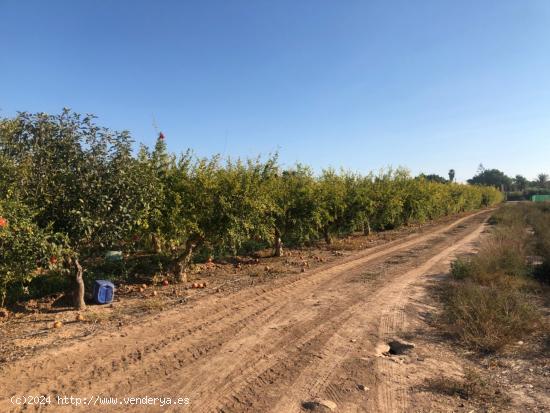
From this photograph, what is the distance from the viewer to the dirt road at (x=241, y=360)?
14.2ft

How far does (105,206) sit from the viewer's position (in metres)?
7.26

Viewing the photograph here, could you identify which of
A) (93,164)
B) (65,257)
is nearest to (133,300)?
(65,257)

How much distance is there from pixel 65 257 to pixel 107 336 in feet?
6.80

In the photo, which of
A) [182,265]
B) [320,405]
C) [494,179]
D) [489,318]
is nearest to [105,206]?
[182,265]

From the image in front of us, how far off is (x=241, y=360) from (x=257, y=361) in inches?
8.6

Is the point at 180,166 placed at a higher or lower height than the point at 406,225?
higher

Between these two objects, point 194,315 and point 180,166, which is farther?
point 180,166

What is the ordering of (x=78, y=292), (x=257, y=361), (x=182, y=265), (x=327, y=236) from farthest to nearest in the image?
1. (x=327, y=236)
2. (x=182, y=265)
3. (x=78, y=292)
4. (x=257, y=361)

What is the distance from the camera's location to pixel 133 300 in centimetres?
827

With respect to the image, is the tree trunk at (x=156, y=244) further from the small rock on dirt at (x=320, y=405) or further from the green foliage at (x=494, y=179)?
the green foliage at (x=494, y=179)

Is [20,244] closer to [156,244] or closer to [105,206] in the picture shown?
[105,206]

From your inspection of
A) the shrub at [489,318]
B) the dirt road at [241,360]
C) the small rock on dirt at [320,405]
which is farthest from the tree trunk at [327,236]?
the small rock on dirt at [320,405]

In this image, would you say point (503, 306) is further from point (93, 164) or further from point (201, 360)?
point (93, 164)

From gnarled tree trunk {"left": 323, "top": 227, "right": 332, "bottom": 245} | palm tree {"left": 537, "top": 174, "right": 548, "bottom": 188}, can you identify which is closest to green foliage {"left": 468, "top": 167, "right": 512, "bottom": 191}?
palm tree {"left": 537, "top": 174, "right": 548, "bottom": 188}
